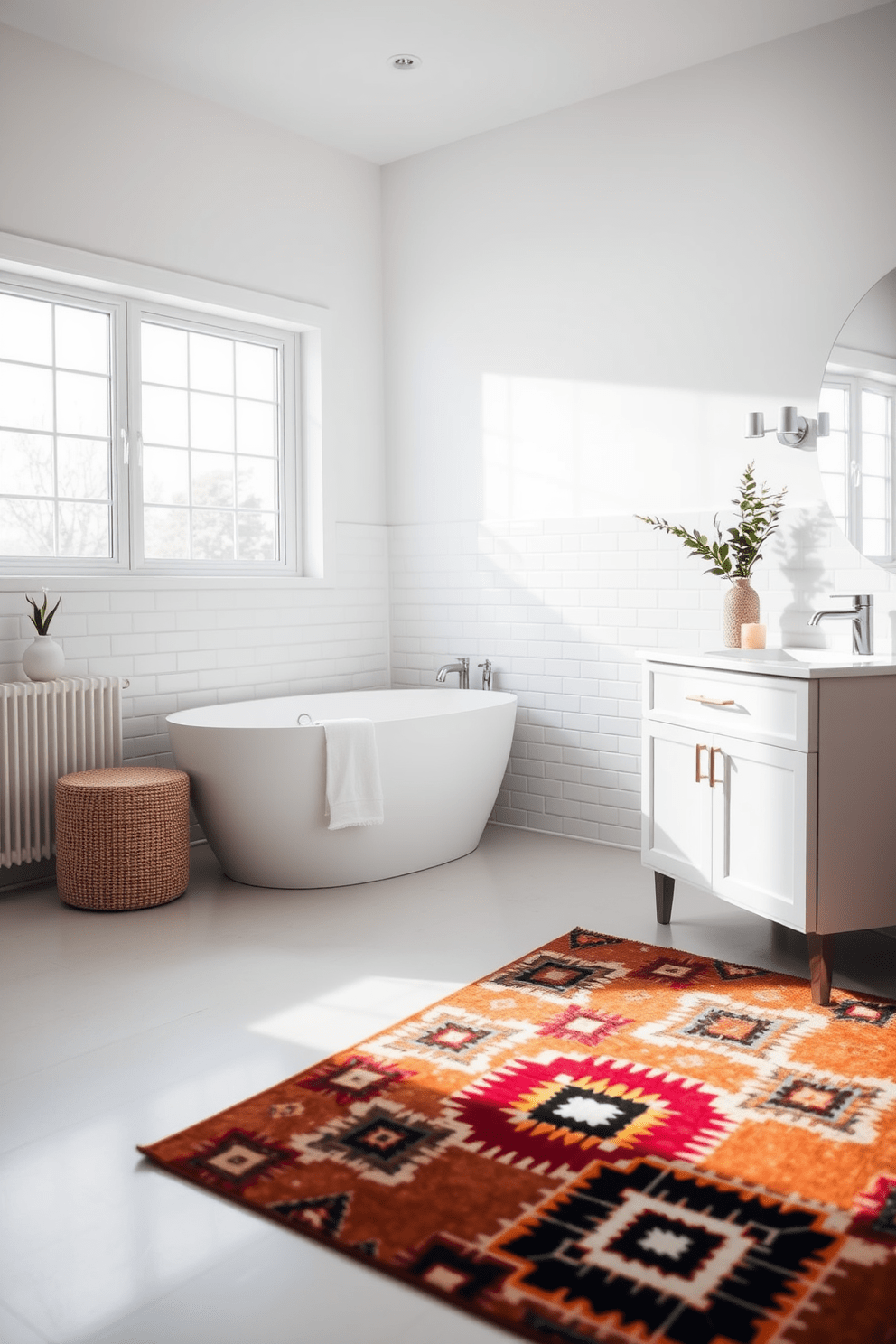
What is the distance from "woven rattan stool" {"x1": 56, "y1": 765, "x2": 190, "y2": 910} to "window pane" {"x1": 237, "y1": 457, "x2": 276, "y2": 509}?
175 cm

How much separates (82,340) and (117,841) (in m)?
2.09

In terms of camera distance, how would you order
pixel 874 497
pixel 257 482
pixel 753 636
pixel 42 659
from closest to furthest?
pixel 874 497 → pixel 753 636 → pixel 42 659 → pixel 257 482

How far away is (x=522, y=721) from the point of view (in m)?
5.15

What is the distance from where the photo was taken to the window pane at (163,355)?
4.76 m

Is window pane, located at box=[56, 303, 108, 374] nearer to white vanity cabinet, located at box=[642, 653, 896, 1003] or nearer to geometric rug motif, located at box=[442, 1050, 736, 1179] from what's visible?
white vanity cabinet, located at box=[642, 653, 896, 1003]

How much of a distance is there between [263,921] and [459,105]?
3.56 metres

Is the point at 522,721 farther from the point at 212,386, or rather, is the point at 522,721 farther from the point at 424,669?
the point at 212,386

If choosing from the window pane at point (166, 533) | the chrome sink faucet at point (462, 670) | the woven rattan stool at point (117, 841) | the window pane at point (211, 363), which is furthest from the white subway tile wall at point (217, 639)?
the window pane at point (211, 363)

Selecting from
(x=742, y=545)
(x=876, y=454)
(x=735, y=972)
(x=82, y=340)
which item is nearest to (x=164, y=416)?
(x=82, y=340)

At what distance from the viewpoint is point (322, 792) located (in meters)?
3.98

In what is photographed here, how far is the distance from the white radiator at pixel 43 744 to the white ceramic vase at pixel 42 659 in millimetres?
33

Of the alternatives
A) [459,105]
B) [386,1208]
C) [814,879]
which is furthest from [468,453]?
[386,1208]

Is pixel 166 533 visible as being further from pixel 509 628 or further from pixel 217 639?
pixel 509 628

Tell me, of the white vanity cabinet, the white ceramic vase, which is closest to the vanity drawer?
the white vanity cabinet
